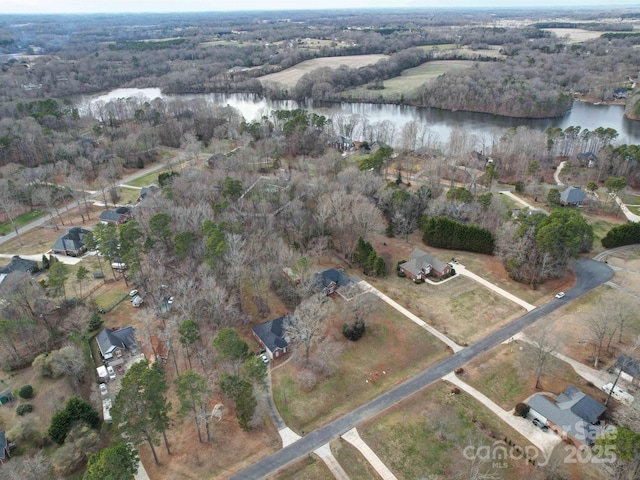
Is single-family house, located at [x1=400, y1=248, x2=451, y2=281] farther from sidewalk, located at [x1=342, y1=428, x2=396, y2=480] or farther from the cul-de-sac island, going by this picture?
sidewalk, located at [x1=342, y1=428, x2=396, y2=480]

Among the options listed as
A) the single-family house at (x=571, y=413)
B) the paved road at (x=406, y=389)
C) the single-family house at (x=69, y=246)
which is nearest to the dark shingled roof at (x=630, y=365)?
the single-family house at (x=571, y=413)

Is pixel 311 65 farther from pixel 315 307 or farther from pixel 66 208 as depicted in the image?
pixel 315 307

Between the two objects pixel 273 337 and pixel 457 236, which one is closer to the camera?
pixel 273 337

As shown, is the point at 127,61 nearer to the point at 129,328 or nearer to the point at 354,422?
the point at 129,328

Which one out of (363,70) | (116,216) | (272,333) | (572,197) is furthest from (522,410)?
(363,70)

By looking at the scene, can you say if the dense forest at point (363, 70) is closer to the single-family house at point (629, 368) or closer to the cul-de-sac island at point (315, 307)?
the cul-de-sac island at point (315, 307)

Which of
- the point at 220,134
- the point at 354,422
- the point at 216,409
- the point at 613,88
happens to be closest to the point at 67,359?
the point at 216,409
